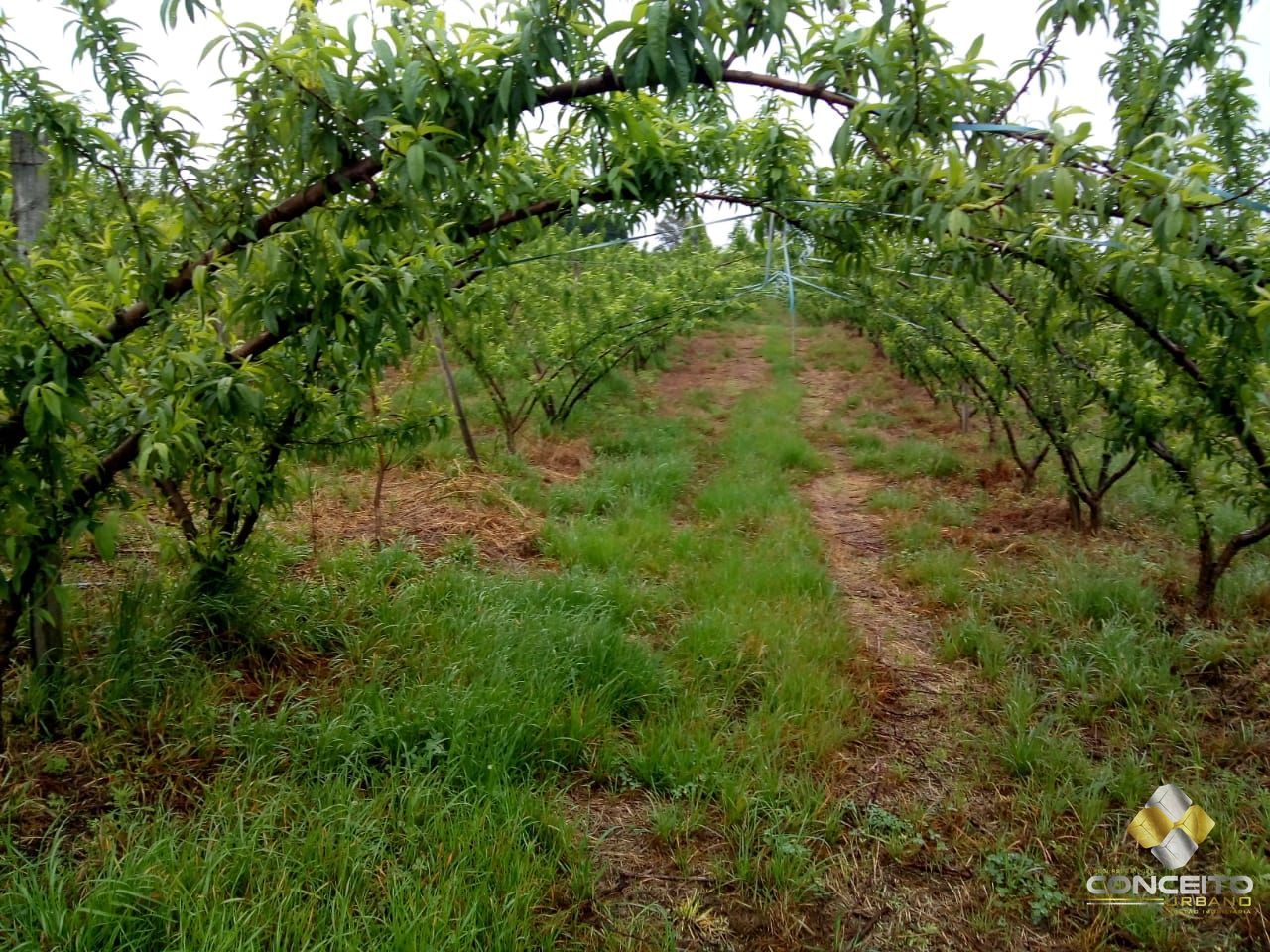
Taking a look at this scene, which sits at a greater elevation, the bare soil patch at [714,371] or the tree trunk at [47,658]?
the bare soil patch at [714,371]

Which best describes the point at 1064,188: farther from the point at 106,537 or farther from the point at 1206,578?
the point at 1206,578

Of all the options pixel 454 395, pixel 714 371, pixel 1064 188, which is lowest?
pixel 714 371

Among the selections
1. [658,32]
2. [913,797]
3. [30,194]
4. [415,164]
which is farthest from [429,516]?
[658,32]

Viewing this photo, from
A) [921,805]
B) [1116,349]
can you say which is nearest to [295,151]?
[921,805]

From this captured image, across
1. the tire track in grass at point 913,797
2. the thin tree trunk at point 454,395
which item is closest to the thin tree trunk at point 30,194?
the tire track in grass at point 913,797

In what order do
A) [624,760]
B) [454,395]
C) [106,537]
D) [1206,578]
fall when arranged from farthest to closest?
1. [454,395]
2. [1206,578]
3. [624,760]
4. [106,537]

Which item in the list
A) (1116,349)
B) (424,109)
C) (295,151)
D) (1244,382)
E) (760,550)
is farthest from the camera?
(760,550)

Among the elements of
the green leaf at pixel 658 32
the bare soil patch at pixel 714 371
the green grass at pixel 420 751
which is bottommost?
the green grass at pixel 420 751

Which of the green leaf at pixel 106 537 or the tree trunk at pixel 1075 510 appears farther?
the tree trunk at pixel 1075 510

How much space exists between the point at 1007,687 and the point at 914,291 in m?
4.40

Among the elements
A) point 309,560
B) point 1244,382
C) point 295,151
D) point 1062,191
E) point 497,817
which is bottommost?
point 497,817

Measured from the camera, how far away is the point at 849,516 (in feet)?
22.0

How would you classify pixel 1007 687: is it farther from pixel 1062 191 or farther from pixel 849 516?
pixel 849 516

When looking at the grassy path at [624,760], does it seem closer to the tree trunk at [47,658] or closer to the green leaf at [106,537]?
the tree trunk at [47,658]
